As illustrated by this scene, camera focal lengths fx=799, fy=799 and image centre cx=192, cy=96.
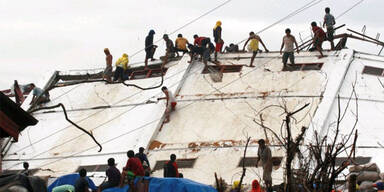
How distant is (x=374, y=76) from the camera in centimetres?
2475

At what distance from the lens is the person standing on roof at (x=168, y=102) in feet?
81.2

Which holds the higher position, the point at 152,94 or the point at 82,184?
the point at 152,94

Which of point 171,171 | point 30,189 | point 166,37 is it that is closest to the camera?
point 30,189

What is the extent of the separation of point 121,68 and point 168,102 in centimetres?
409

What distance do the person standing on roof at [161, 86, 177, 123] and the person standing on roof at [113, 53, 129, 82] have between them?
3.69 meters

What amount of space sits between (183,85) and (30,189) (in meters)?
14.1

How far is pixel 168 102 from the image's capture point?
986 inches

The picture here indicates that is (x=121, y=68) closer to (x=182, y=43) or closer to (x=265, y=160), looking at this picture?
(x=182, y=43)

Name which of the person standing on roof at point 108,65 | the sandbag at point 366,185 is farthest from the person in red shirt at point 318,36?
the sandbag at point 366,185

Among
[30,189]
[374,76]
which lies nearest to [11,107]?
[30,189]

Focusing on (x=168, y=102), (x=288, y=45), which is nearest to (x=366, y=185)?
(x=288, y=45)

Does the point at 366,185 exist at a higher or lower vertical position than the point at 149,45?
lower

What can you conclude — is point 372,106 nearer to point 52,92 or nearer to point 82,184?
point 82,184

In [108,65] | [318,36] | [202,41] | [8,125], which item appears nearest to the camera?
[8,125]
